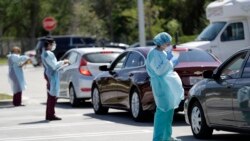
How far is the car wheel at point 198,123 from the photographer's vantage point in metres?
12.8

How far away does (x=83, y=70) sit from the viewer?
20.7 m

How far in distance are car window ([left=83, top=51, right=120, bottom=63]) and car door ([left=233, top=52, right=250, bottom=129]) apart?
952cm

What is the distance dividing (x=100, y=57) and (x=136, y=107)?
5.28 meters

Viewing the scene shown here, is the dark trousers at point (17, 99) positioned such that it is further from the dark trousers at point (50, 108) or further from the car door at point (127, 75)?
the car door at point (127, 75)

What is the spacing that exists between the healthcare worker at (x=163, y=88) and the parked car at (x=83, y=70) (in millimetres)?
9084

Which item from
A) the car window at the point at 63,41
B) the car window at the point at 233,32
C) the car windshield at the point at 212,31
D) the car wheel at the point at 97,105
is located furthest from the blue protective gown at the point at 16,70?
the car window at the point at 63,41

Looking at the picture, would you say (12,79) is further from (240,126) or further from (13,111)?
(240,126)

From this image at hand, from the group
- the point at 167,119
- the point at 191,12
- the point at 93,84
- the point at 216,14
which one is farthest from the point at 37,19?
the point at 167,119

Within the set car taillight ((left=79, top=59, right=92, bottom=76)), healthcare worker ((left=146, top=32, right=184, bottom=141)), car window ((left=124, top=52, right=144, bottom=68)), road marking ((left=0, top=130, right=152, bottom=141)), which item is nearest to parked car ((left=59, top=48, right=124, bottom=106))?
car taillight ((left=79, top=59, right=92, bottom=76))

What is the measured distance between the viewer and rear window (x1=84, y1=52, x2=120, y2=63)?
2094cm

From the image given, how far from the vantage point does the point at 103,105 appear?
18.3 meters

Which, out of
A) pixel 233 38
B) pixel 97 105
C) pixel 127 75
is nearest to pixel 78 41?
pixel 233 38

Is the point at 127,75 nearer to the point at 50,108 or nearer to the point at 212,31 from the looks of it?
the point at 50,108

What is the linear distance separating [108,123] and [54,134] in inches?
79.4
